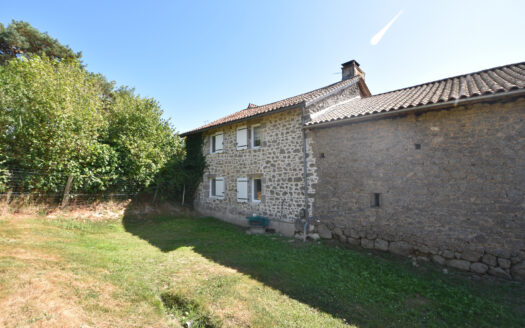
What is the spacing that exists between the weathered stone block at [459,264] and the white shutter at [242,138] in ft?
24.9

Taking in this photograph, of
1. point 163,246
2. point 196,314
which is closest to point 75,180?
point 163,246

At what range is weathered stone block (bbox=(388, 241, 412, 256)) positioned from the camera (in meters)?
5.68

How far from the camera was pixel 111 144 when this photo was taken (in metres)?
10.0

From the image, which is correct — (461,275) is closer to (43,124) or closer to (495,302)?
(495,302)

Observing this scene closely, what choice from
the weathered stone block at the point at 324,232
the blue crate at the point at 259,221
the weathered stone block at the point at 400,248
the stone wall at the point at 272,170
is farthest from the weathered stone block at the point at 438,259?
the blue crate at the point at 259,221

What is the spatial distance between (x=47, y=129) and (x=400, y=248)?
11469 mm

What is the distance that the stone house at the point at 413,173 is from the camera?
4719 mm

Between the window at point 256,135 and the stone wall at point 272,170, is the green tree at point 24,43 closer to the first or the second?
the stone wall at point 272,170

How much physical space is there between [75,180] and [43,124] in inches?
85.5

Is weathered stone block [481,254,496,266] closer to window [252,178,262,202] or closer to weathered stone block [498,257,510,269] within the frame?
weathered stone block [498,257,510,269]

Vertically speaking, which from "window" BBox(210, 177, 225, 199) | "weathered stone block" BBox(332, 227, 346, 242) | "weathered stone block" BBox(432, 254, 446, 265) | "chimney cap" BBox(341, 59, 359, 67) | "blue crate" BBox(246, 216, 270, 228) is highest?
"chimney cap" BBox(341, 59, 359, 67)

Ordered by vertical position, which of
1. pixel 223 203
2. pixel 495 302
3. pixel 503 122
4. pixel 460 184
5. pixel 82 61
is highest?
pixel 82 61

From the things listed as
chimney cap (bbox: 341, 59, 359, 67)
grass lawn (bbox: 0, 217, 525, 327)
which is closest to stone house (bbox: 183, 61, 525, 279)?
grass lawn (bbox: 0, 217, 525, 327)

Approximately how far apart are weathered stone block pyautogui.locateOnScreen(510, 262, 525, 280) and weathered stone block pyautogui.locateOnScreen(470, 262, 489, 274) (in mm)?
402
